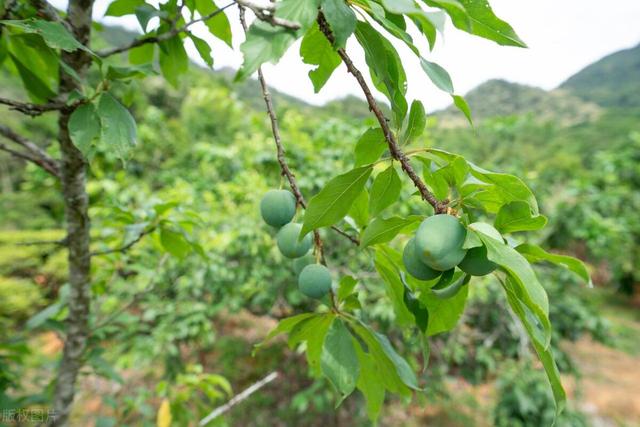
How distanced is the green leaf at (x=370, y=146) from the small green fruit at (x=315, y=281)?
0.67ft

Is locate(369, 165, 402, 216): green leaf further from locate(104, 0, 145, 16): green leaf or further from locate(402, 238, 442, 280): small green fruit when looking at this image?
locate(104, 0, 145, 16): green leaf

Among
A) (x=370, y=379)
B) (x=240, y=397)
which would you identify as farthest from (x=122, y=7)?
(x=240, y=397)

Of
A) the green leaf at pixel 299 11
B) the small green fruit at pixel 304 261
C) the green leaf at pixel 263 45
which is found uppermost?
the green leaf at pixel 299 11

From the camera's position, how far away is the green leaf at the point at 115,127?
0.65 metres

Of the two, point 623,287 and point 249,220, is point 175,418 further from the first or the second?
point 623,287

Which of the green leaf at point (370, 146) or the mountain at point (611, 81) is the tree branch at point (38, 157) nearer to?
the green leaf at point (370, 146)

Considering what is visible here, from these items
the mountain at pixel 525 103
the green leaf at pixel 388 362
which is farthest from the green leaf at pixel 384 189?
the mountain at pixel 525 103

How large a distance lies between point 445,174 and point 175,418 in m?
1.73

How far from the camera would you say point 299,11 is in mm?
407

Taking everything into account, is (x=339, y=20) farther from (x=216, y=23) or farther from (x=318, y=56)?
(x=216, y=23)

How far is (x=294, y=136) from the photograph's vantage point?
2.84 m

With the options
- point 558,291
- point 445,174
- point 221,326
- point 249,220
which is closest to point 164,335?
point 249,220

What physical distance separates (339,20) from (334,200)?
8.5 inches

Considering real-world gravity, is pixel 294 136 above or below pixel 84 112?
below
